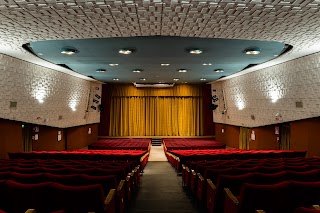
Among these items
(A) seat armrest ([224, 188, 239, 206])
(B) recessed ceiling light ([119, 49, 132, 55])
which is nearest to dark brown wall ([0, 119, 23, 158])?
(B) recessed ceiling light ([119, 49, 132, 55])

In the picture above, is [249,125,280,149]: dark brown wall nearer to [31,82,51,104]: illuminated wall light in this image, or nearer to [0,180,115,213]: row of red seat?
[31,82,51,104]: illuminated wall light

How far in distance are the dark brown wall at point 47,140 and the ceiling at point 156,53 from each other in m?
3.86

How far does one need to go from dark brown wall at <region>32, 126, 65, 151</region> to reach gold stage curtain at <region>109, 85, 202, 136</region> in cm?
873

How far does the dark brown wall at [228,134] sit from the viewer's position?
63.9ft

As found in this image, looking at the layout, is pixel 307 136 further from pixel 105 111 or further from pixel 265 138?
pixel 105 111

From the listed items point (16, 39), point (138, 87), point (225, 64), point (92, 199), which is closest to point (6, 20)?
point (16, 39)

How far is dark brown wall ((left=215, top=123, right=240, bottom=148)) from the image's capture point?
19.5 metres

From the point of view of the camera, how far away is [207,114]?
80.6 feet

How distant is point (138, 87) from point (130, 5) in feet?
63.3

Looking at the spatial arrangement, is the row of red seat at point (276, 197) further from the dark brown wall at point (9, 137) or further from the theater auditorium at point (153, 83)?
the dark brown wall at point (9, 137)

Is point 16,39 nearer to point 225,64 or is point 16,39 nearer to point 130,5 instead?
point 130,5

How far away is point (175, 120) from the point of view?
994 inches

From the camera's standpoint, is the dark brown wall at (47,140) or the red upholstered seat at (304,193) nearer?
the red upholstered seat at (304,193)

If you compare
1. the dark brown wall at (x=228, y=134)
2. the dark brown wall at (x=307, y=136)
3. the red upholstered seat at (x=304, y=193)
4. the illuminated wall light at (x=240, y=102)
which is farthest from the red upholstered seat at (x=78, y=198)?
the dark brown wall at (x=228, y=134)
